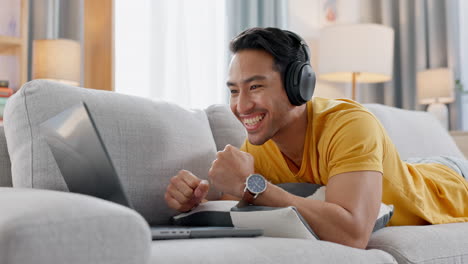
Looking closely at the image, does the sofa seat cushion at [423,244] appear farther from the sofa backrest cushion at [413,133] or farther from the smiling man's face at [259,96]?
the sofa backrest cushion at [413,133]

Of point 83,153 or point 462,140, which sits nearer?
→ point 83,153

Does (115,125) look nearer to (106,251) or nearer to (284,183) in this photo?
(284,183)

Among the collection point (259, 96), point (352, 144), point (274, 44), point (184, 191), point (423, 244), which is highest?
point (274, 44)

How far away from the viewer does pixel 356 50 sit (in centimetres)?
373

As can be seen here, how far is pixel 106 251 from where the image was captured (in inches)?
30.4

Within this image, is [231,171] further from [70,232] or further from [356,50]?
[356,50]

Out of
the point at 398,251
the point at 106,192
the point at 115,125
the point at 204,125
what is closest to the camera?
the point at 106,192

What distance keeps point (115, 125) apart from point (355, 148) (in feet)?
1.93

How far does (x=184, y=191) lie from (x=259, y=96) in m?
0.30

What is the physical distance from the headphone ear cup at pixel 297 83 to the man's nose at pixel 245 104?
0.33ft

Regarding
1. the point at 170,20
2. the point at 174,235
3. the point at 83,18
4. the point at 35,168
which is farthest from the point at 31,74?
the point at 174,235

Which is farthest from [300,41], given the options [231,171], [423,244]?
[423,244]

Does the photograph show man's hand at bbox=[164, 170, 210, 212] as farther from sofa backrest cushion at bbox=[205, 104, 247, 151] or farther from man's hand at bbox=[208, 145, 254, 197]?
sofa backrest cushion at bbox=[205, 104, 247, 151]

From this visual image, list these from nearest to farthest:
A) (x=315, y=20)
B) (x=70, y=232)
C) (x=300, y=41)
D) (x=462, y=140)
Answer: (x=70, y=232)
(x=300, y=41)
(x=462, y=140)
(x=315, y=20)
